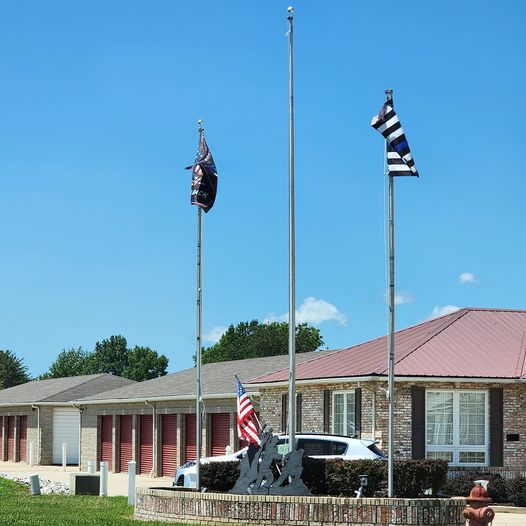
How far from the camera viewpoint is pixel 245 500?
1898 cm

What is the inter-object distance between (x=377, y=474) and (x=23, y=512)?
6.99 meters

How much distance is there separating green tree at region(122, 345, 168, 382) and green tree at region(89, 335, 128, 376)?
467cm

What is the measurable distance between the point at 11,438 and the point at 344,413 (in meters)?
33.0

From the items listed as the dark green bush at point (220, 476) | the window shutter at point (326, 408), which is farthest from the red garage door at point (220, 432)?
the dark green bush at point (220, 476)

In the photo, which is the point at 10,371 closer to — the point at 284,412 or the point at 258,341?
the point at 258,341

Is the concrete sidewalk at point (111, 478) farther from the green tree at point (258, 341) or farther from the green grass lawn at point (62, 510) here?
the green tree at point (258, 341)

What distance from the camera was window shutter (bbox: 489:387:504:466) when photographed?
96.9 feet

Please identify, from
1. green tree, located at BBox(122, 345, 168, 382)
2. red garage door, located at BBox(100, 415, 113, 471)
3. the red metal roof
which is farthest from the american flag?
green tree, located at BBox(122, 345, 168, 382)

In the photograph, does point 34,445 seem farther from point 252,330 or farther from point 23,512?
point 252,330

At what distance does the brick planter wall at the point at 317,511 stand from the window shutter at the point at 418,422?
34.5 ft

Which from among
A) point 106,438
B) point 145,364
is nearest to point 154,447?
point 106,438

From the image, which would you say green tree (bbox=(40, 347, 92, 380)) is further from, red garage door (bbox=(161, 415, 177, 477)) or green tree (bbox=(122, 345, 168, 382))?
red garage door (bbox=(161, 415, 177, 477))

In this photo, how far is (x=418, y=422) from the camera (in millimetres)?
29234

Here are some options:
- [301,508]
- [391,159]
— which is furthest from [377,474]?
[391,159]
